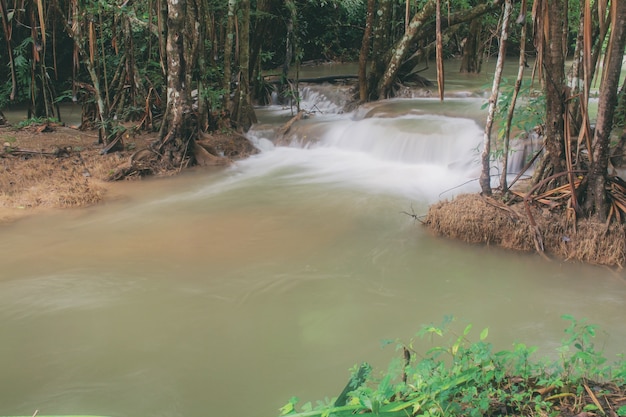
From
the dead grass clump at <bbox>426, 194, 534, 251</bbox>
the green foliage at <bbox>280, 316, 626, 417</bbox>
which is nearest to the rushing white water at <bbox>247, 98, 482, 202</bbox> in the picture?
the dead grass clump at <bbox>426, 194, 534, 251</bbox>

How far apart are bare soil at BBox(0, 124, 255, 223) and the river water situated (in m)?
0.36

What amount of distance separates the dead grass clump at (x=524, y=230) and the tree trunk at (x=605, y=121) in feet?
0.75

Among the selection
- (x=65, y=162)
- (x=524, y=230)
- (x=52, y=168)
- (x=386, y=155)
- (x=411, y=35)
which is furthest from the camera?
(x=411, y=35)

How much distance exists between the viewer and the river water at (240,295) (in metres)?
3.55

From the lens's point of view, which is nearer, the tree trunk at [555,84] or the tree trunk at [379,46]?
the tree trunk at [555,84]

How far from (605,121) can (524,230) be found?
1.27 m

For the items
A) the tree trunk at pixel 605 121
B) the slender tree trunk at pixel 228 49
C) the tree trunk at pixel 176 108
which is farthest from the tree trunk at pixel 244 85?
the tree trunk at pixel 605 121

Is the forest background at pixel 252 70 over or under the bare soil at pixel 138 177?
over

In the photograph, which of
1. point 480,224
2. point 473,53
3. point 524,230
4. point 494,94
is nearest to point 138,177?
point 480,224

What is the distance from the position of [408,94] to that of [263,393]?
33.3 feet

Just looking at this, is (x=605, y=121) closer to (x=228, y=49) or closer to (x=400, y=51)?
(x=228, y=49)

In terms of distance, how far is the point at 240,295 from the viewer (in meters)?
4.75

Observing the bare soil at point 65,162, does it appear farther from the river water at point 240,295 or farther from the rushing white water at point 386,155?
the rushing white water at point 386,155

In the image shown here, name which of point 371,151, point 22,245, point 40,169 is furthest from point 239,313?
point 371,151
